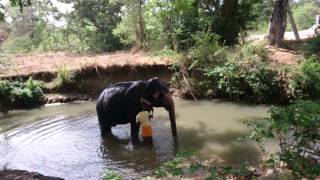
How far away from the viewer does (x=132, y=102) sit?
10938mm

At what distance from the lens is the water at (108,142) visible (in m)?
9.62

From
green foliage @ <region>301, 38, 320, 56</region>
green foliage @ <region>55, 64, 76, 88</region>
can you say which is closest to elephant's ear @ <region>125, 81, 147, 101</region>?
green foliage @ <region>55, 64, 76, 88</region>

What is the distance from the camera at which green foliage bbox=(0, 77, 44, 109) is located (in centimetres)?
1698

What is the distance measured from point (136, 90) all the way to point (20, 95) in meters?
7.70

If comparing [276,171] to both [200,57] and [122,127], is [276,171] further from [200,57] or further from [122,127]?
[200,57]

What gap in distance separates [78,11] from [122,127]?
1802cm

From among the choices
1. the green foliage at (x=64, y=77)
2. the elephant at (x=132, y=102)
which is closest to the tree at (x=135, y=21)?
the green foliage at (x=64, y=77)

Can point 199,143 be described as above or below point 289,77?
below

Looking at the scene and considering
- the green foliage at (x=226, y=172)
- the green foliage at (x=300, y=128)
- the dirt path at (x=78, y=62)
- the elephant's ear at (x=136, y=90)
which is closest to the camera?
the green foliage at (x=300, y=128)

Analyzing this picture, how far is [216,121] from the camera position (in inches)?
512

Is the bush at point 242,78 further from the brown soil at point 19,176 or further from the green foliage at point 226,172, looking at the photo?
the brown soil at point 19,176

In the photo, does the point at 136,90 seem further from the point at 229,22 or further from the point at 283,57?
the point at 229,22

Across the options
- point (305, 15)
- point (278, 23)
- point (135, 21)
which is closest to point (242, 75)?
point (278, 23)

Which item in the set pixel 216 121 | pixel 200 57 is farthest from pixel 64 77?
pixel 216 121
